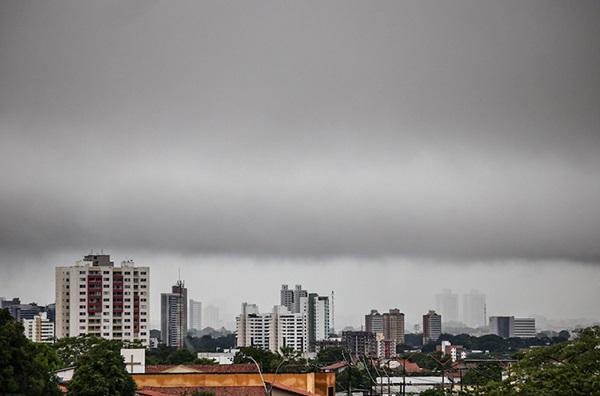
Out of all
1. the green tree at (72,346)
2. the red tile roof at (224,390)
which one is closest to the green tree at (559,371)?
the red tile roof at (224,390)

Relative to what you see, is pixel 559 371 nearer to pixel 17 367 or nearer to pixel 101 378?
pixel 101 378

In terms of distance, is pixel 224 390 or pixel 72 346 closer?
pixel 224 390

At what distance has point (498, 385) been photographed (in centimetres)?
5434

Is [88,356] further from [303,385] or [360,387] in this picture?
[360,387]

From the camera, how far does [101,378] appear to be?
4941cm

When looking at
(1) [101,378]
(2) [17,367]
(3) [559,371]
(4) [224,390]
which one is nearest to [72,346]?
(4) [224,390]

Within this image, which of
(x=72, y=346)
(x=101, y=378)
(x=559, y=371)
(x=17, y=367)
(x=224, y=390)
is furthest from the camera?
(x=72, y=346)

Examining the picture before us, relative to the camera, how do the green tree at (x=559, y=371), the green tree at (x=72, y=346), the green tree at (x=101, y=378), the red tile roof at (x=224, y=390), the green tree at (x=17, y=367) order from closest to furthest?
the green tree at (x=17, y=367)
the green tree at (x=559, y=371)
the green tree at (x=101, y=378)
the red tile roof at (x=224, y=390)
the green tree at (x=72, y=346)

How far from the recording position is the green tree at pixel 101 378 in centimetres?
4941

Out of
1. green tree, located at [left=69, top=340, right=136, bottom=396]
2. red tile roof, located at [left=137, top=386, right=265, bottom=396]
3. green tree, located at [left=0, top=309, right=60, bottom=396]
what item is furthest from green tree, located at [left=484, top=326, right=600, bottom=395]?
green tree, located at [left=0, top=309, right=60, bottom=396]

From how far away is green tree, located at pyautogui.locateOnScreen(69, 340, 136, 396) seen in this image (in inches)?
1945

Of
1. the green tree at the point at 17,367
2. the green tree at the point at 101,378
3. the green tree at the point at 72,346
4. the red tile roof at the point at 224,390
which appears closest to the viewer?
the green tree at the point at 17,367

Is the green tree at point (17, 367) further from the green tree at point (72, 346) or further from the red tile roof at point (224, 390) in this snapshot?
the green tree at point (72, 346)

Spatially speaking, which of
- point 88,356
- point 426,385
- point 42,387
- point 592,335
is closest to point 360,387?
point 426,385
